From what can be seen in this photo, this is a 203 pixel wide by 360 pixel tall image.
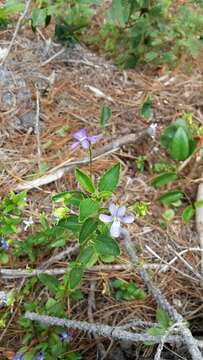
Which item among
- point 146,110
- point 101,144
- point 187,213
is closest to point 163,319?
point 187,213

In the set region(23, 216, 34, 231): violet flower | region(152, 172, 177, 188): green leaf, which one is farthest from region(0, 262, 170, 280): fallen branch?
region(152, 172, 177, 188): green leaf

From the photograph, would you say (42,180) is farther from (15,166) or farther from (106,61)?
(106,61)

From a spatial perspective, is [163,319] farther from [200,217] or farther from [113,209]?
[200,217]

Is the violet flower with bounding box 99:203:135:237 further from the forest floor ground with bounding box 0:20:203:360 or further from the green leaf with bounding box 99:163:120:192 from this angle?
the forest floor ground with bounding box 0:20:203:360

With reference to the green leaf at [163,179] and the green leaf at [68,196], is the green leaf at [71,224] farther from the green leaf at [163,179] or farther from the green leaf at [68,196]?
the green leaf at [163,179]

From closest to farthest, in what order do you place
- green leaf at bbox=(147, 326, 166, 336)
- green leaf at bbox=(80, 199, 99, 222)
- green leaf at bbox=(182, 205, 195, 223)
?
green leaf at bbox=(80, 199, 99, 222), green leaf at bbox=(147, 326, 166, 336), green leaf at bbox=(182, 205, 195, 223)

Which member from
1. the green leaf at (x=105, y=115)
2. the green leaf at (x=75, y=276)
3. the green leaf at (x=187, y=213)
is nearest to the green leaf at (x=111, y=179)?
the green leaf at (x=75, y=276)

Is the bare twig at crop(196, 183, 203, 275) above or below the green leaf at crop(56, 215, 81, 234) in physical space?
below
